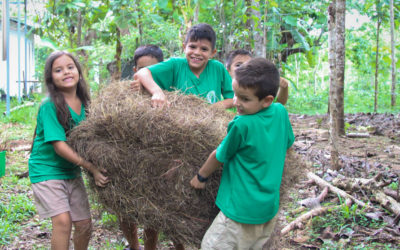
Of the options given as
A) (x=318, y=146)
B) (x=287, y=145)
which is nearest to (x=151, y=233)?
(x=287, y=145)

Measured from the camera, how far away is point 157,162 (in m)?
1.98

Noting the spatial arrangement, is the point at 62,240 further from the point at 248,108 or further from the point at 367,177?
the point at 367,177

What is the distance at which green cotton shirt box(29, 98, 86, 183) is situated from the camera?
2270 millimetres

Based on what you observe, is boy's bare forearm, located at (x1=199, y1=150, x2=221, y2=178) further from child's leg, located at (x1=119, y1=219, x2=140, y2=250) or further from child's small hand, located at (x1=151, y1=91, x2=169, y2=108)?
child's leg, located at (x1=119, y1=219, x2=140, y2=250)

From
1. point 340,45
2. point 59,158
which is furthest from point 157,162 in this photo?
point 340,45

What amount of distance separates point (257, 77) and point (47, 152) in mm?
1485

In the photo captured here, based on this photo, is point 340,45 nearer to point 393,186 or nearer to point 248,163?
point 393,186

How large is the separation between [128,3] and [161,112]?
3.05 meters

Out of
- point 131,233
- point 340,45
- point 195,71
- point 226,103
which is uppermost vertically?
point 340,45

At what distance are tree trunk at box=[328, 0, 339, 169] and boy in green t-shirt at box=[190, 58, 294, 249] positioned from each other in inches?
105

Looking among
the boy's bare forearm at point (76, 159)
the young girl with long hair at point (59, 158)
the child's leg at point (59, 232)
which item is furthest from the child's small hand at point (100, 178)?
the child's leg at point (59, 232)

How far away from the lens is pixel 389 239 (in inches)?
120

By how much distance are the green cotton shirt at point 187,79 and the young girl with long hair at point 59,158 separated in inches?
22.1

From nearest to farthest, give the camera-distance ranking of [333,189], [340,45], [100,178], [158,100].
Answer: [100,178] < [158,100] < [333,189] < [340,45]
